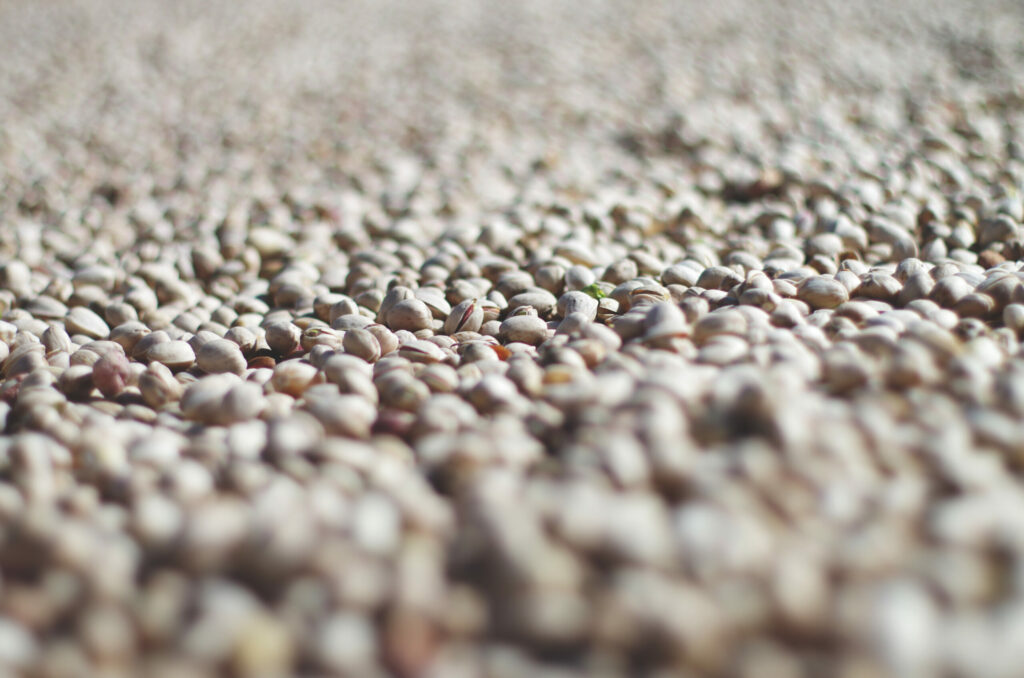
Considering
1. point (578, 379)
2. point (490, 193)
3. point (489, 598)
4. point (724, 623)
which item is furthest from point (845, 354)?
point (490, 193)

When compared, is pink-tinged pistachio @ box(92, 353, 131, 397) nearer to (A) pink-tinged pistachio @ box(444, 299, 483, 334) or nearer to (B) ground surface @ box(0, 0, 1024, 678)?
(B) ground surface @ box(0, 0, 1024, 678)

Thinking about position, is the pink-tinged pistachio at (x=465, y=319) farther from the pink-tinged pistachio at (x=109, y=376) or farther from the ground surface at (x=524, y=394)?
the pink-tinged pistachio at (x=109, y=376)

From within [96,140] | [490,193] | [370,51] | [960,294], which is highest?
[370,51]

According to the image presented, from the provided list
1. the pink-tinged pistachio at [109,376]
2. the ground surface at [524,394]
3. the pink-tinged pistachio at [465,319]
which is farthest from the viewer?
the pink-tinged pistachio at [465,319]

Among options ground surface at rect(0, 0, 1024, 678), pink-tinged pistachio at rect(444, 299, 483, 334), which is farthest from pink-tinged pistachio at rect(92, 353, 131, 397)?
pink-tinged pistachio at rect(444, 299, 483, 334)

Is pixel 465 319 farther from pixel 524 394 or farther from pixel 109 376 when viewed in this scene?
pixel 109 376

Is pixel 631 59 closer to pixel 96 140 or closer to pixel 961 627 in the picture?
pixel 96 140

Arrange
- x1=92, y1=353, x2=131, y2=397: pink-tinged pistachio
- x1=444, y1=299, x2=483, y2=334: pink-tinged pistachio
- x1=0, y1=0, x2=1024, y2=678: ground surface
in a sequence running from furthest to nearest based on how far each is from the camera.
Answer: x1=444, y1=299, x2=483, y2=334: pink-tinged pistachio
x1=92, y1=353, x2=131, y2=397: pink-tinged pistachio
x1=0, y1=0, x2=1024, y2=678: ground surface

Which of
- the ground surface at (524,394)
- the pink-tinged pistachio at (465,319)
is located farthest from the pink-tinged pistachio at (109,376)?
the pink-tinged pistachio at (465,319)
